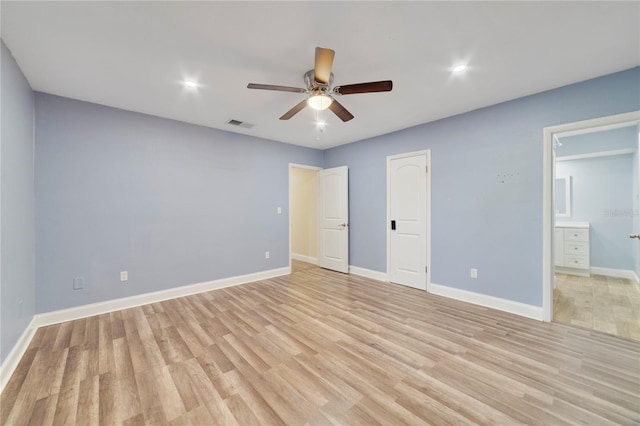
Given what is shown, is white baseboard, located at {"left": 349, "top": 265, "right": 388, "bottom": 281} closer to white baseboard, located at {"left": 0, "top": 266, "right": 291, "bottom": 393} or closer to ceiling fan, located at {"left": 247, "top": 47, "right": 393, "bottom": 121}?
white baseboard, located at {"left": 0, "top": 266, "right": 291, "bottom": 393}

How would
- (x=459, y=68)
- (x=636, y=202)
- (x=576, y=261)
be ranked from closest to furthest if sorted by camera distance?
(x=459, y=68), (x=636, y=202), (x=576, y=261)

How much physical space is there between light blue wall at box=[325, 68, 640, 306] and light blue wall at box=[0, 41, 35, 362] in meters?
4.51

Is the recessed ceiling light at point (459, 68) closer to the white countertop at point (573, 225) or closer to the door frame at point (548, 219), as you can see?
the door frame at point (548, 219)

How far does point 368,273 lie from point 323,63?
148 inches

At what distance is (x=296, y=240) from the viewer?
652 centimetres

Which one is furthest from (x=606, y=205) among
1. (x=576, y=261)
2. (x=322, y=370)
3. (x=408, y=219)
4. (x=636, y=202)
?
(x=322, y=370)

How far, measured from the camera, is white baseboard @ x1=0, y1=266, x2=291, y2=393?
2020 mm

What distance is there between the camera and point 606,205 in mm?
4508

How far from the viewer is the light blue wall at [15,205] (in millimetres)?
1945

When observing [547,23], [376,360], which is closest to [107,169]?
[376,360]

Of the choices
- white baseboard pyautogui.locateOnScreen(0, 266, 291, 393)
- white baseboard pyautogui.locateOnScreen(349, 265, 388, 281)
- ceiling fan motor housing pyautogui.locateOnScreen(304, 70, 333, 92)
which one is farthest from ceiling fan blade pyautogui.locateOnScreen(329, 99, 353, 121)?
white baseboard pyautogui.locateOnScreen(0, 266, 291, 393)

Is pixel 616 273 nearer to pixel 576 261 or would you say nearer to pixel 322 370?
pixel 576 261

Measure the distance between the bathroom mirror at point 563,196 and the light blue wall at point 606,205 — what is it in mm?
73

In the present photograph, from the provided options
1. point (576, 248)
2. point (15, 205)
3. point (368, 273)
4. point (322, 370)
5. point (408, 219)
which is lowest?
point (322, 370)
